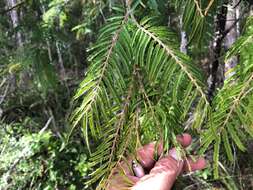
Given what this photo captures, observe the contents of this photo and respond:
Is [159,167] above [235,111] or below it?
below

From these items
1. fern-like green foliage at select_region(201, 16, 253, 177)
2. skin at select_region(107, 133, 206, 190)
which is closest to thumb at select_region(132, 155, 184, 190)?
skin at select_region(107, 133, 206, 190)

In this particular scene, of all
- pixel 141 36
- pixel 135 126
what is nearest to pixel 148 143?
pixel 135 126

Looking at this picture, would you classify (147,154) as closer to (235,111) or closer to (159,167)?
(159,167)

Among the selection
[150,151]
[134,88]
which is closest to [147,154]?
[150,151]

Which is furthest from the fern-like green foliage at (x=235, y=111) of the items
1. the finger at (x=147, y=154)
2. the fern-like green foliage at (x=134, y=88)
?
the finger at (x=147, y=154)

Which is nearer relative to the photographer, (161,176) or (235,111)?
(235,111)

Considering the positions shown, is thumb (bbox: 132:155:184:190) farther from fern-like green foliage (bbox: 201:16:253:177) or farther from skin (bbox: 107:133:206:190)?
fern-like green foliage (bbox: 201:16:253:177)

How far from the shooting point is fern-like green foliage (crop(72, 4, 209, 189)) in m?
0.50

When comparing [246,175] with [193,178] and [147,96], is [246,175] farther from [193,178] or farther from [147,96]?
[147,96]

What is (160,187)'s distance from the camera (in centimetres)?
65

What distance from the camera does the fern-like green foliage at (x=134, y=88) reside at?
498mm

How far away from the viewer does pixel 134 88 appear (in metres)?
0.56

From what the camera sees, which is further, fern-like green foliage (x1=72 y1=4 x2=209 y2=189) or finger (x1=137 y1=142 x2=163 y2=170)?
finger (x1=137 y1=142 x2=163 y2=170)

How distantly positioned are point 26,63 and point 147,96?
18.4 inches
